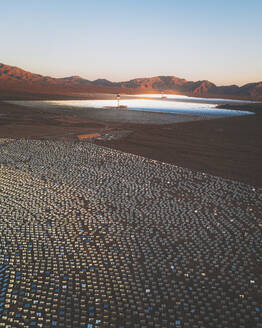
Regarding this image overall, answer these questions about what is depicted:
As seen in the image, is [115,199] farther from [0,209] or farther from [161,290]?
[161,290]

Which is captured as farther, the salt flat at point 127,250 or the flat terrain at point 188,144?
the flat terrain at point 188,144

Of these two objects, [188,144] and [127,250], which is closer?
[127,250]

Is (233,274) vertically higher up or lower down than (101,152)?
lower down

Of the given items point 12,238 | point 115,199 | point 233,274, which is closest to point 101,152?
point 115,199

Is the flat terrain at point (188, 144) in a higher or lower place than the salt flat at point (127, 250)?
higher

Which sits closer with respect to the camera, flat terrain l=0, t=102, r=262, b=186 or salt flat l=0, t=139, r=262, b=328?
salt flat l=0, t=139, r=262, b=328

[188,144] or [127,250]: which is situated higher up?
[188,144]

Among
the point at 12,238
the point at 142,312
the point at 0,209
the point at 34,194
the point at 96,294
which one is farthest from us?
the point at 34,194

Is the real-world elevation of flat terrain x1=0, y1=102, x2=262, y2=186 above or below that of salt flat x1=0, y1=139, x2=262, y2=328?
above
